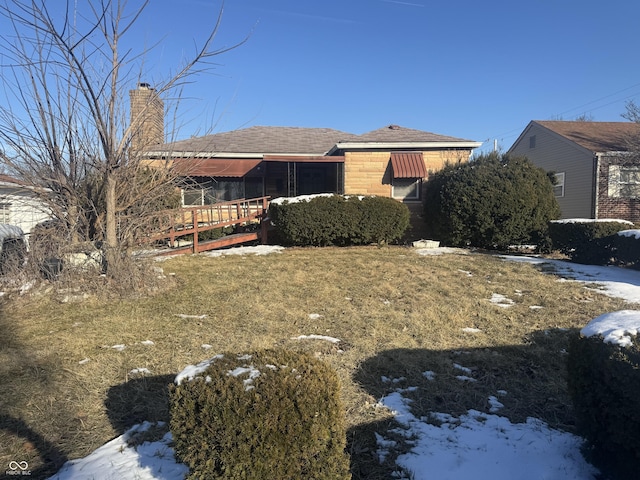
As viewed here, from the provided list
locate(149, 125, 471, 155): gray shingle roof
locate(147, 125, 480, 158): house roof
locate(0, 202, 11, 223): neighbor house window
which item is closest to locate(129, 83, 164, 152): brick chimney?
locate(0, 202, 11, 223): neighbor house window

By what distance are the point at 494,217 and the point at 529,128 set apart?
14.0 m

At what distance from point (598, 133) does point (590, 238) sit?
13598 millimetres

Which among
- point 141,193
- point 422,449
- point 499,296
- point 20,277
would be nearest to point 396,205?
point 499,296

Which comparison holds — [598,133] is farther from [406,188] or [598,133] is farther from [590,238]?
[590,238]

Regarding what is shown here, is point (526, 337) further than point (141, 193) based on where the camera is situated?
No

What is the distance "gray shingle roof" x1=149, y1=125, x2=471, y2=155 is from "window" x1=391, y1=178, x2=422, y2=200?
1391mm

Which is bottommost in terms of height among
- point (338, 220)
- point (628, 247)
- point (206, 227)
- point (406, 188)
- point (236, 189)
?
point (628, 247)

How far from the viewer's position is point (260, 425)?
6.42 feet

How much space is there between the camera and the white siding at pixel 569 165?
17.7 meters

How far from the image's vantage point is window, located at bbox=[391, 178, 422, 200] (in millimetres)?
14730

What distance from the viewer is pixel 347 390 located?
3551 mm

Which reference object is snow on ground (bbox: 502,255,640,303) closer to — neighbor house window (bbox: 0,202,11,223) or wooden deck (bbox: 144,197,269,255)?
wooden deck (bbox: 144,197,269,255)

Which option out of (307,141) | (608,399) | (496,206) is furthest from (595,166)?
(608,399)

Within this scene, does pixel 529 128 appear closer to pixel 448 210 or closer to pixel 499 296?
pixel 448 210
